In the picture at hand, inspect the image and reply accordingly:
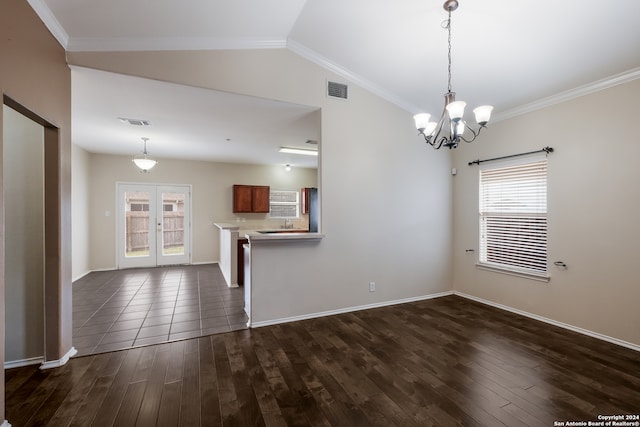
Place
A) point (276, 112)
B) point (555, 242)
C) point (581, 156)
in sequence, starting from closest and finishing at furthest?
point (581, 156)
point (555, 242)
point (276, 112)

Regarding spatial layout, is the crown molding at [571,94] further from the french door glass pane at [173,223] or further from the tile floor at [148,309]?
the french door glass pane at [173,223]

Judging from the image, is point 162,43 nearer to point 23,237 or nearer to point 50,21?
point 50,21

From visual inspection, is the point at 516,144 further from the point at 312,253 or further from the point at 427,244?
the point at 312,253

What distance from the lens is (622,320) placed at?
9.32 ft

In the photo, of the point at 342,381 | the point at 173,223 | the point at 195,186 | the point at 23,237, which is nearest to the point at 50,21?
the point at 23,237

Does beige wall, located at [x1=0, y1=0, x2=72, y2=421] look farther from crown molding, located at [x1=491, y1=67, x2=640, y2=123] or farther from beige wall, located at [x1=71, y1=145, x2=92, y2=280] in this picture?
crown molding, located at [x1=491, y1=67, x2=640, y2=123]

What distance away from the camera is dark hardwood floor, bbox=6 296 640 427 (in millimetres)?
1842

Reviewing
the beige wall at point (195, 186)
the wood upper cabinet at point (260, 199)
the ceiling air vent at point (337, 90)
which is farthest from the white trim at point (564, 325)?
the beige wall at point (195, 186)

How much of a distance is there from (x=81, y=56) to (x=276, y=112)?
2.00 metres

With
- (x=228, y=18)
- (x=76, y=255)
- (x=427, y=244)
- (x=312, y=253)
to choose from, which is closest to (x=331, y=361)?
(x=312, y=253)

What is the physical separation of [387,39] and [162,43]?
94.2 inches

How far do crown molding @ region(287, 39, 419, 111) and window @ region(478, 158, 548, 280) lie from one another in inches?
66.5

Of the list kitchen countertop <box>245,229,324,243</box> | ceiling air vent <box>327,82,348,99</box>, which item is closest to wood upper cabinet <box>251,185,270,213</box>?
kitchen countertop <box>245,229,324,243</box>

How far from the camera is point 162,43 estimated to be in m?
2.75
